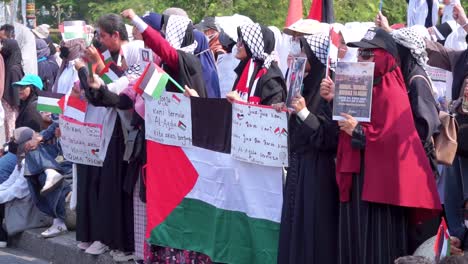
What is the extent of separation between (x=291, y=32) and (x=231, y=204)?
132 centimetres

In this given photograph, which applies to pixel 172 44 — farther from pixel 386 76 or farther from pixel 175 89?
pixel 386 76

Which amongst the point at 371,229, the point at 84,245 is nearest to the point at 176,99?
the point at 84,245

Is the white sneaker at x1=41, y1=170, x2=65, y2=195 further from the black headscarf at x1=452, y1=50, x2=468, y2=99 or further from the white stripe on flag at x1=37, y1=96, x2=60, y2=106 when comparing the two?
the black headscarf at x1=452, y1=50, x2=468, y2=99

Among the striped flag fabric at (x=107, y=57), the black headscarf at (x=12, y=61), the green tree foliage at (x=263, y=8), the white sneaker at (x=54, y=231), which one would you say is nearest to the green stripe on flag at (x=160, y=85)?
the striped flag fabric at (x=107, y=57)

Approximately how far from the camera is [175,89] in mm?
7770

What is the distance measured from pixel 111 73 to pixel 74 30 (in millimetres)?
1059

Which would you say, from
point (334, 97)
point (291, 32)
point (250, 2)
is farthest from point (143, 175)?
point (250, 2)

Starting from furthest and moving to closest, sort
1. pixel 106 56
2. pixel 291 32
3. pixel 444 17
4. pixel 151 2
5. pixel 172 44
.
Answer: pixel 151 2, pixel 444 17, pixel 106 56, pixel 172 44, pixel 291 32

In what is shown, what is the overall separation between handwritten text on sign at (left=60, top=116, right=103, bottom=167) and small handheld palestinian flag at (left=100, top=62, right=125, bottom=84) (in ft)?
1.36

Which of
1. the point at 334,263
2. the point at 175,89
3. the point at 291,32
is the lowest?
the point at 334,263

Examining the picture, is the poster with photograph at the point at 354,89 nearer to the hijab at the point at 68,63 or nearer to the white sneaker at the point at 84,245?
the white sneaker at the point at 84,245

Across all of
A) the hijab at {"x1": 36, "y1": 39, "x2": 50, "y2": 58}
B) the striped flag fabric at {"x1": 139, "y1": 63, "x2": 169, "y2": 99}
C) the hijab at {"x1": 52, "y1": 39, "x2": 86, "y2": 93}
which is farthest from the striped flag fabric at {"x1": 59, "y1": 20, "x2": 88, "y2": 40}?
the hijab at {"x1": 36, "y1": 39, "x2": 50, "y2": 58}

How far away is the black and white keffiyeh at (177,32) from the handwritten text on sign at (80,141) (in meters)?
1.12

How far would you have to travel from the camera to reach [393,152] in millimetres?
5812
